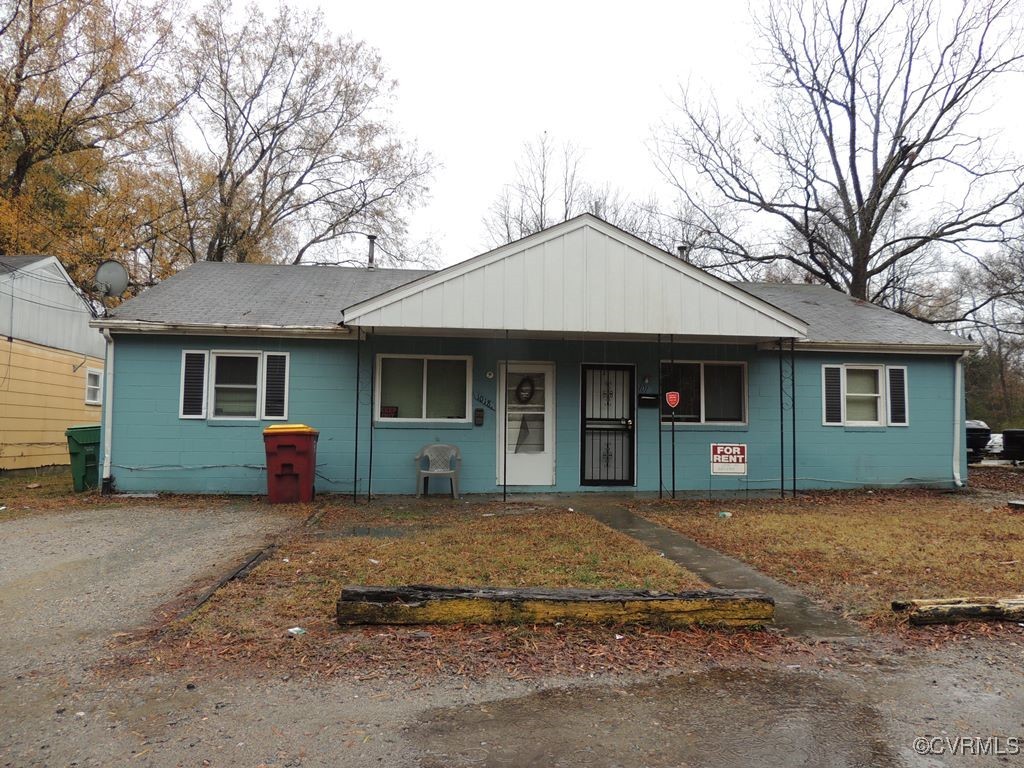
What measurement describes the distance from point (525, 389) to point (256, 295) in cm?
493

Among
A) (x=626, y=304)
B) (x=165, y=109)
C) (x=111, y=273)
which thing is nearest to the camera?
(x=626, y=304)

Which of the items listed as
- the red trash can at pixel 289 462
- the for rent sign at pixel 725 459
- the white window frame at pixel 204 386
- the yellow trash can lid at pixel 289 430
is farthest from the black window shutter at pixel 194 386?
the for rent sign at pixel 725 459

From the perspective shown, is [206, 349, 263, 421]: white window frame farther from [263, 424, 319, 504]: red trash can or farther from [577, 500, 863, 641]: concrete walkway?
[577, 500, 863, 641]: concrete walkway

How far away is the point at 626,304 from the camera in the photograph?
30.0 feet

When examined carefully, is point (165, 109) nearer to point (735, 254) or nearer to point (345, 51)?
point (345, 51)

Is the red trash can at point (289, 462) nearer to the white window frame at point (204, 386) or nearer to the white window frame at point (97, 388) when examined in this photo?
the white window frame at point (204, 386)

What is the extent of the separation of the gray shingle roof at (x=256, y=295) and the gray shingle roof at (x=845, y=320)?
747 centimetres

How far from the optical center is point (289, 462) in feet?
30.3

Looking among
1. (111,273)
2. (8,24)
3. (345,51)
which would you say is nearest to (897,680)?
(111,273)

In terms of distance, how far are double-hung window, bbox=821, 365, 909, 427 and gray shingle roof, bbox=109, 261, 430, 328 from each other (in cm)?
839

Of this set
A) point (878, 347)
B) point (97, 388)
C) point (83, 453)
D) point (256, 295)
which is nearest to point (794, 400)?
point (878, 347)

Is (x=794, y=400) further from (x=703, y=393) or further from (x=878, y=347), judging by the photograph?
(x=878, y=347)

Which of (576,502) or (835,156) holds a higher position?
(835,156)

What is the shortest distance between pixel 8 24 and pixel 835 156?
25109mm
